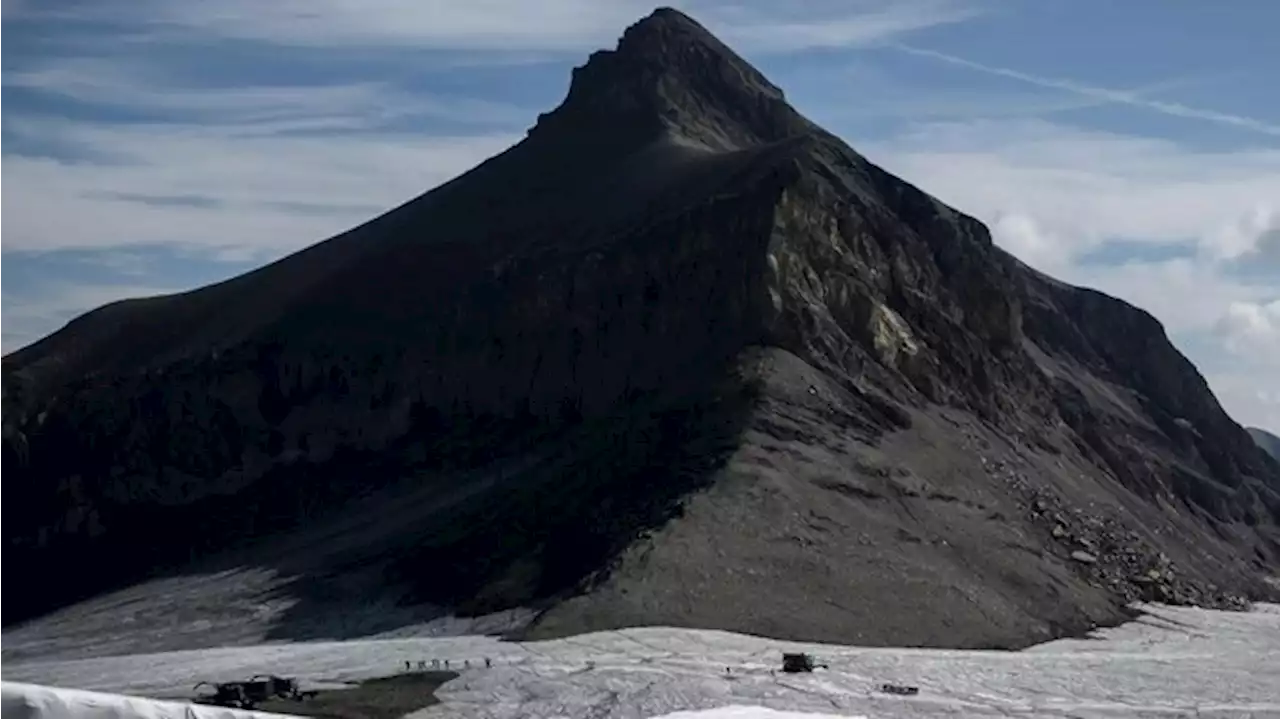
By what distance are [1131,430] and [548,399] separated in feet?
118

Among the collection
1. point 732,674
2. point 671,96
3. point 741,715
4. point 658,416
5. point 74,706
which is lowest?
point 732,674

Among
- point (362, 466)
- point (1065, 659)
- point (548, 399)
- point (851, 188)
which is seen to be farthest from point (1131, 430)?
point (1065, 659)

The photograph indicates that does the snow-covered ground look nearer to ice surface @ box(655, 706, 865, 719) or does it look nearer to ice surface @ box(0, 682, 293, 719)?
ice surface @ box(655, 706, 865, 719)

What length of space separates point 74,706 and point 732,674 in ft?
141

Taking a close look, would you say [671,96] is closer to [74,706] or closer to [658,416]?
[658,416]

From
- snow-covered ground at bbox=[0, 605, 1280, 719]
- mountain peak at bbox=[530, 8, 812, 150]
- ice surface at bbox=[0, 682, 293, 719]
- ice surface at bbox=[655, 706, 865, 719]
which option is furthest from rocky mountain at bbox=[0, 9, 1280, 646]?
ice surface at bbox=[0, 682, 293, 719]

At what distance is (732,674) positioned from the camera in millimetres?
54969

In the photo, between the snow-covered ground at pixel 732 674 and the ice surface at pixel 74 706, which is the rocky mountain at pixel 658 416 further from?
the ice surface at pixel 74 706

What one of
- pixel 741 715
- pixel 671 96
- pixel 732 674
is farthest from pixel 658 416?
pixel 741 715

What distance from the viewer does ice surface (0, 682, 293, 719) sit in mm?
12828

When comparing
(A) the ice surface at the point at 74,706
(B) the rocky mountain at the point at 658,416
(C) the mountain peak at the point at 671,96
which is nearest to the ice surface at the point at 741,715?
(A) the ice surface at the point at 74,706

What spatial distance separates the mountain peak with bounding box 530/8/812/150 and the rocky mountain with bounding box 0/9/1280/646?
280 millimetres

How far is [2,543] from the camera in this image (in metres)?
106

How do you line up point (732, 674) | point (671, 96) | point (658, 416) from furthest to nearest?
point (671, 96), point (658, 416), point (732, 674)
